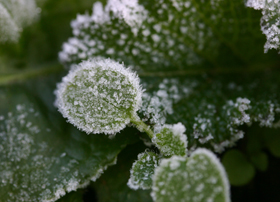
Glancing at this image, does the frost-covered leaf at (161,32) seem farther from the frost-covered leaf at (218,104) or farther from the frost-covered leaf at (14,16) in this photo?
the frost-covered leaf at (14,16)

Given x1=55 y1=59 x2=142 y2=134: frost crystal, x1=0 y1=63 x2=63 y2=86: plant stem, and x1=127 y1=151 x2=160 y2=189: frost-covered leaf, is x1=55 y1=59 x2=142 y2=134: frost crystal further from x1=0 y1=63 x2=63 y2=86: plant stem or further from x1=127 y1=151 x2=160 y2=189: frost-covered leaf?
x1=0 y1=63 x2=63 y2=86: plant stem

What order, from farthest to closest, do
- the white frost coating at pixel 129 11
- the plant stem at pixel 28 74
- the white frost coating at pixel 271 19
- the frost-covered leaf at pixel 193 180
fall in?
the plant stem at pixel 28 74 → the white frost coating at pixel 129 11 → the white frost coating at pixel 271 19 → the frost-covered leaf at pixel 193 180

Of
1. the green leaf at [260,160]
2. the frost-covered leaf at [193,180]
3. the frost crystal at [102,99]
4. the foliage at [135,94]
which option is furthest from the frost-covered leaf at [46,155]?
the green leaf at [260,160]

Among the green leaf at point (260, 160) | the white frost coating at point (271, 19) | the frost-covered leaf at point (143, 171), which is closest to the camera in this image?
the frost-covered leaf at point (143, 171)

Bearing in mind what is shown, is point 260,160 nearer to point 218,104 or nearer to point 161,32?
point 218,104

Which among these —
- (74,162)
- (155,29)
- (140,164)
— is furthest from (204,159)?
(155,29)

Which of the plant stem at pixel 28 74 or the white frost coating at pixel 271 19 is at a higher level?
the plant stem at pixel 28 74
